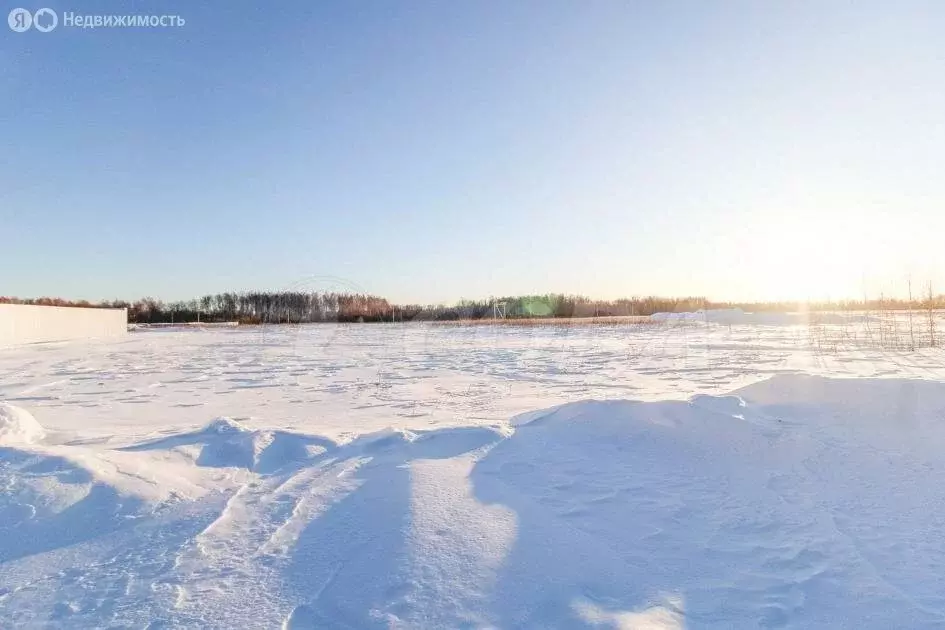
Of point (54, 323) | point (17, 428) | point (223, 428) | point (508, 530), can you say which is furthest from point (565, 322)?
point (508, 530)

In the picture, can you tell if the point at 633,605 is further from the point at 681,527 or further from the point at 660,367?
the point at 660,367

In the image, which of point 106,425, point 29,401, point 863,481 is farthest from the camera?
point 29,401

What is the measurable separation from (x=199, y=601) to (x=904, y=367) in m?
10.2

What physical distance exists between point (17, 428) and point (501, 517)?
4075 millimetres

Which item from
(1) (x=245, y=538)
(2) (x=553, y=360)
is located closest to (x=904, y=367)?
(2) (x=553, y=360)

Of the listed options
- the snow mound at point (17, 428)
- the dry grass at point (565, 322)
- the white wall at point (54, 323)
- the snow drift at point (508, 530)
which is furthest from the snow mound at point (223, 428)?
the dry grass at point (565, 322)

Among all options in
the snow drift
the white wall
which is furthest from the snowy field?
the white wall

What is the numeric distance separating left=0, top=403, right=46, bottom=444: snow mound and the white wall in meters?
18.6

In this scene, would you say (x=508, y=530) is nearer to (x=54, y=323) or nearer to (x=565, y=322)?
(x=54, y=323)

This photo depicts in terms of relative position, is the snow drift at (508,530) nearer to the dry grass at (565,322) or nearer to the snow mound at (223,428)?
the snow mound at (223,428)

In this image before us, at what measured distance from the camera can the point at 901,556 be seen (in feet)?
7.92

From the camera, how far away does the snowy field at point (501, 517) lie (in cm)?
205

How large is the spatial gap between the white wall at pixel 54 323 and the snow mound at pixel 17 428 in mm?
18605

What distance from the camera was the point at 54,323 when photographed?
23.1m
